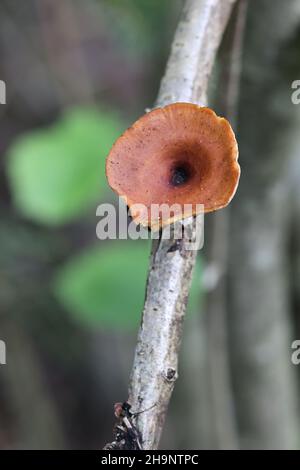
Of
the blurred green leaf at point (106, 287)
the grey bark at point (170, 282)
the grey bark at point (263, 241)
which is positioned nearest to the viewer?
the grey bark at point (170, 282)

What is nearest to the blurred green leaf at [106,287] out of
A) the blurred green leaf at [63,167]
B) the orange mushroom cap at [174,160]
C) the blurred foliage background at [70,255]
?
the blurred foliage background at [70,255]

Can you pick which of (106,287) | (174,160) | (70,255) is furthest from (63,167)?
(174,160)

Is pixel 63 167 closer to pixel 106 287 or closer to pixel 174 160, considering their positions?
pixel 106 287

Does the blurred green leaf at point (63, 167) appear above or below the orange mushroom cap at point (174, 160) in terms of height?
above

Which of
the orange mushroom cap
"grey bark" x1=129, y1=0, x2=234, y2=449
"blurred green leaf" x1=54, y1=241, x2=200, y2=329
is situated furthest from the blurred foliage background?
the orange mushroom cap

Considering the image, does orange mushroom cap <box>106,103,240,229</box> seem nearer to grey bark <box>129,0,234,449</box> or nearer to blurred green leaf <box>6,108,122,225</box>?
grey bark <box>129,0,234,449</box>

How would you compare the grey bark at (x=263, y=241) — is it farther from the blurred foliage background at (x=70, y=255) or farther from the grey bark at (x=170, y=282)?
the grey bark at (x=170, y=282)
